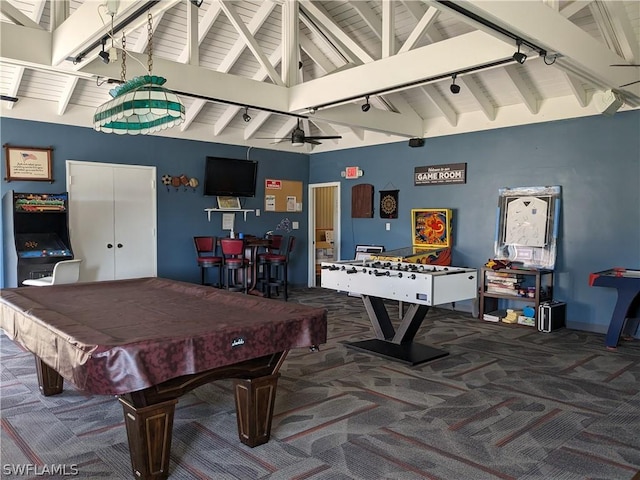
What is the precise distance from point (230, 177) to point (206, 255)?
147 cm

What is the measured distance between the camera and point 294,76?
617cm

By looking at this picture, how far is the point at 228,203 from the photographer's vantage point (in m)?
9.11

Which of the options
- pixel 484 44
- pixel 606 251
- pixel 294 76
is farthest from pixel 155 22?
pixel 606 251

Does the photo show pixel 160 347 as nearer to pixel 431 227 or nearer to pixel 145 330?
pixel 145 330

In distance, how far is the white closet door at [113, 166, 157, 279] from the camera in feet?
25.6

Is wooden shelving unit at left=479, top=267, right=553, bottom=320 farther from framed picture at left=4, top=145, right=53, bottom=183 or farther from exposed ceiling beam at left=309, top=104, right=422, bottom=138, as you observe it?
framed picture at left=4, top=145, right=53, bottom=183

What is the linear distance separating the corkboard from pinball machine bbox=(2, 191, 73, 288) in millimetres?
3801

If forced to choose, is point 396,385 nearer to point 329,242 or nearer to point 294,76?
point 294,76

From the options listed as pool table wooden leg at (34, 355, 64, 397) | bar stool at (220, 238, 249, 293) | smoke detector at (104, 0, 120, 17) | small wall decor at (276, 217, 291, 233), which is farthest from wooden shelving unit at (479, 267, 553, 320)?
smoke detector at (104, 0, 120, 17)

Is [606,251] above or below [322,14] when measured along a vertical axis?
below

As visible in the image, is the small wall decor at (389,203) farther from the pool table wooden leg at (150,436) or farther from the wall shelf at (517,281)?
the pool table wooden leg at (150,436)

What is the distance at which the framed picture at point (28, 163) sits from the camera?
6.79 m

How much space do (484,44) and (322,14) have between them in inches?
111

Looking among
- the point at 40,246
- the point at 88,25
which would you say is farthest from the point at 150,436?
the point at 40,246
